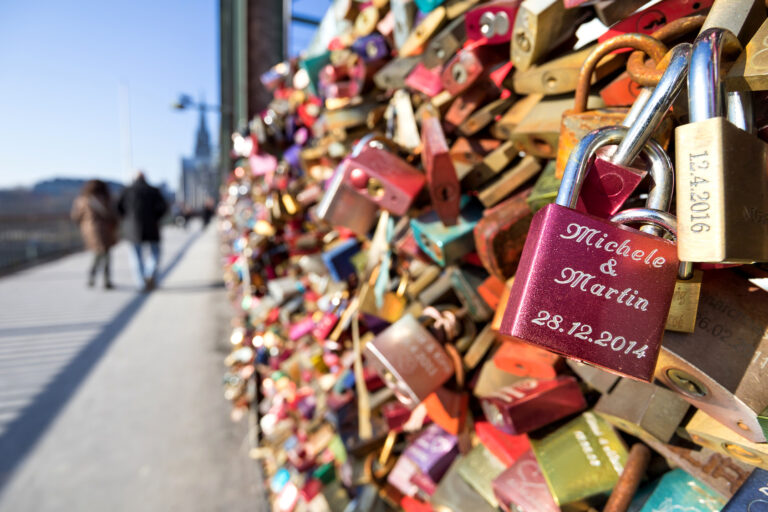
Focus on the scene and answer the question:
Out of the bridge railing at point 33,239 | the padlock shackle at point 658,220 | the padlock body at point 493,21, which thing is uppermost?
the padlock body at point 493,21

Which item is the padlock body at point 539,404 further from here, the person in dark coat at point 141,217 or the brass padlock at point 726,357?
the person in dark coat at point 141,217

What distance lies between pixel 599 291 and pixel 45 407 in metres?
3.56

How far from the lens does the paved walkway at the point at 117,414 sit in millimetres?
2119

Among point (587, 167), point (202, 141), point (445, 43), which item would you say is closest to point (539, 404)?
point (587, 167)

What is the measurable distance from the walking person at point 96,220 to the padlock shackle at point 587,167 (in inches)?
285

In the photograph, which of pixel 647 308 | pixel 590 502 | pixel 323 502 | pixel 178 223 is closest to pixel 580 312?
pixel 647 308

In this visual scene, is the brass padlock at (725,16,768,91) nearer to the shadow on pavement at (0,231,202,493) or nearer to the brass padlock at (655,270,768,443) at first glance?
the brass padlock at (655,270,768,443)

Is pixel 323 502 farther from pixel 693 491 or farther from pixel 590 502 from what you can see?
pixel 693 491

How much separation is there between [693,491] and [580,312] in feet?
1.17

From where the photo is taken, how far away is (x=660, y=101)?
1.33ft

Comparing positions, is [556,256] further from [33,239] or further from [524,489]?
[33,239]

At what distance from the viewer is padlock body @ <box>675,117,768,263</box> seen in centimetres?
36

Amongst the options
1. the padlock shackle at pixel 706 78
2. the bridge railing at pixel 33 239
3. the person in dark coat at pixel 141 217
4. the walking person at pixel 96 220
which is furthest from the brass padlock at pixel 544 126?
the bridge railing at pixel 33 239

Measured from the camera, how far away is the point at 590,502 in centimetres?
63
